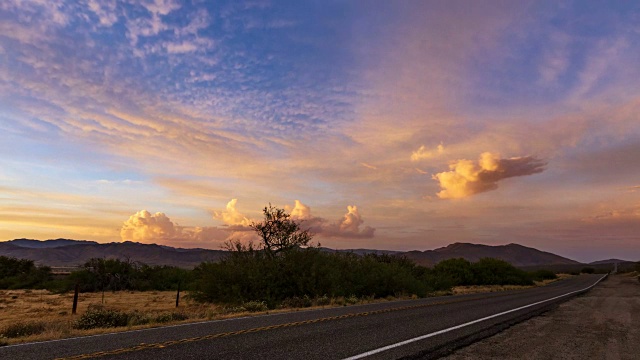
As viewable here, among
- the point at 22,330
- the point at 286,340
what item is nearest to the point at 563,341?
the point at 286,340

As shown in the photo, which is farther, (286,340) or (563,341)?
(563,341)

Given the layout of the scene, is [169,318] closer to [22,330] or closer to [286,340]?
[22,330]

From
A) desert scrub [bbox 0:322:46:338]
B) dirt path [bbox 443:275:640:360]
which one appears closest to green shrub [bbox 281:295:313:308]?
dirt path [bbox 443:275:640:360]

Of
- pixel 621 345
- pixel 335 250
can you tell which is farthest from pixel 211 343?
pixel 335 250

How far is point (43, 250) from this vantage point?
19262 centimetres

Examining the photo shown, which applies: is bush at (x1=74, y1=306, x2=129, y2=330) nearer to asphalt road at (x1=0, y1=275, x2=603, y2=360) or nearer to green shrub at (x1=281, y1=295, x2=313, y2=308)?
asphalt road at (x1=0, y1=275, x2=603, y2=360)

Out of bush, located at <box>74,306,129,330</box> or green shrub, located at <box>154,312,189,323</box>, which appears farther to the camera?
green shrub, located at <box>154,312,189,323</box>

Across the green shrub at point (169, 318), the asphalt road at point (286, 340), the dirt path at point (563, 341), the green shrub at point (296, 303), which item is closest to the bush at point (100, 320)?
the green shrub at point (169, 318)

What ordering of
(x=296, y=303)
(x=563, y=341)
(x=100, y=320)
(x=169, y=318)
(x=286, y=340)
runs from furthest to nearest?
(x=296, y=303), (x=169, y=318), (x=100, y=320), (x=563, y=341), (x=286, y=340)

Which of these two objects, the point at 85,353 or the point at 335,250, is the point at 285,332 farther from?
the point at 335,250

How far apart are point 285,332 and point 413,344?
3.04m

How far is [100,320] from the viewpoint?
12.3m

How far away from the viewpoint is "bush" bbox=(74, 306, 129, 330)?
469 inches

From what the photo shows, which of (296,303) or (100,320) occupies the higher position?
(100,320)
